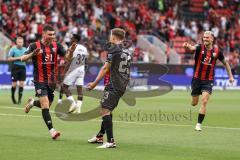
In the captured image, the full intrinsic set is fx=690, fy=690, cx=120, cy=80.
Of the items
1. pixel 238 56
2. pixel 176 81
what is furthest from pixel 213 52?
pixel 238 56

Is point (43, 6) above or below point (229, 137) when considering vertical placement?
above

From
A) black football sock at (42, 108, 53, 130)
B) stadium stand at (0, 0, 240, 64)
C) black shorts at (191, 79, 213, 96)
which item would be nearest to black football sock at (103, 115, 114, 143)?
black football sock at (42, 108, 53, 130)

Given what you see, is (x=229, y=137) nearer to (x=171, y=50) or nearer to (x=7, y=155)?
(x=7, y=155)

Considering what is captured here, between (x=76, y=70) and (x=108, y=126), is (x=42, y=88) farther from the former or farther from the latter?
(x=76, y=70)

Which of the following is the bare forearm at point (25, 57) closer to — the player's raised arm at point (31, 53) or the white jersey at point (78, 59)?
the player's raised arm at point (31, 53)

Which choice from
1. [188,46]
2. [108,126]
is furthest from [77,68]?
[108,126]

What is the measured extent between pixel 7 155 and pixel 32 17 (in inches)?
1111

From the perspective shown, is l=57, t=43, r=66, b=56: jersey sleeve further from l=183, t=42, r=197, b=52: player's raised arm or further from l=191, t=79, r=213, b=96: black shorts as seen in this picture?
l=191, t=79, r=213, b=96: black shorts

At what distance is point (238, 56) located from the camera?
1758 inches

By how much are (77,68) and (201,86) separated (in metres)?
6.02

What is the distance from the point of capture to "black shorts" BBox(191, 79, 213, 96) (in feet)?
56.5

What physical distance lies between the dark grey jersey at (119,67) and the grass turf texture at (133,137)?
117 centimetres

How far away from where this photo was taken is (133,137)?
14.9 meters

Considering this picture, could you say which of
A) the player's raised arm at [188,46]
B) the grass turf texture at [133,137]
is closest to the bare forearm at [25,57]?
the grass turf texture at [133,137]
